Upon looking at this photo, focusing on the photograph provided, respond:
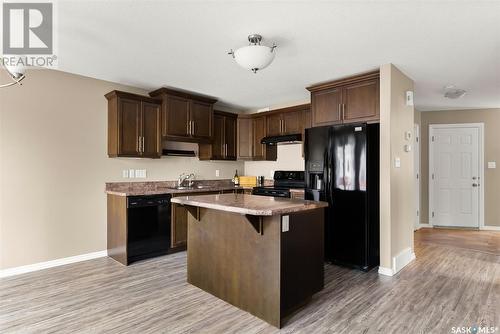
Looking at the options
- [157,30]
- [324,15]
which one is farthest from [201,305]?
[324,15]

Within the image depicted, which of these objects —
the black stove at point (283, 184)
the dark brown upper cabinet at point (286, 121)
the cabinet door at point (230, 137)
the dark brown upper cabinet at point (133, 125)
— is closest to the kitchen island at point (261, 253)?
the dark brown upper cabinet at point (133, 125)

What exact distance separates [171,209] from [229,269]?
5.68 ft

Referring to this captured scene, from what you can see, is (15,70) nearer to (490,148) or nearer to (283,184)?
(283,184)

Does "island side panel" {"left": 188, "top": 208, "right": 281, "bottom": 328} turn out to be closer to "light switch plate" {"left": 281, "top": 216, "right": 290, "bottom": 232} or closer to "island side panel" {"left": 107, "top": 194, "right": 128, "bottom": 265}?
"light switch plate" {"left": 281, "top": 216, "right": 290, "bottom": 232}

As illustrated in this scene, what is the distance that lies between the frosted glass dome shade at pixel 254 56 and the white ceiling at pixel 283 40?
221 millimetres

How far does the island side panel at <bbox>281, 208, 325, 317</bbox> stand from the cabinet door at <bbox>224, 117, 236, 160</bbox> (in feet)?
9.81

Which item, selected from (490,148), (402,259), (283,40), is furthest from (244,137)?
(490,148)

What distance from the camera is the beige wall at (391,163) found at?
331cm

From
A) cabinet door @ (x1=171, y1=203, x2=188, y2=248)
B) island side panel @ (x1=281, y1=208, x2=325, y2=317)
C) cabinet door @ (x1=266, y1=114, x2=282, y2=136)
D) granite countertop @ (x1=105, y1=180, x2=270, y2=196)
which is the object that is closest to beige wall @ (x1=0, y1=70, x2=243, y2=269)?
granite countertop @ (x1=105, y1=180, x2=270, y2=196)

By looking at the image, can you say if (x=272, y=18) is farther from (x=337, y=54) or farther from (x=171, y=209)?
(x=171, y=209)

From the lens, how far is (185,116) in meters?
4.52

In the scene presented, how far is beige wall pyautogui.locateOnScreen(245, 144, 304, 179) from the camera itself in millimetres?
5086

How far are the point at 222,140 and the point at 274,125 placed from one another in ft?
3.21

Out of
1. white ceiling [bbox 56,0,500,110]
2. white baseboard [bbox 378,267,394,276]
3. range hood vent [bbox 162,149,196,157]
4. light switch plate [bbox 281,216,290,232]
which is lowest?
white baseboard [bbox 378,267,394,276]
